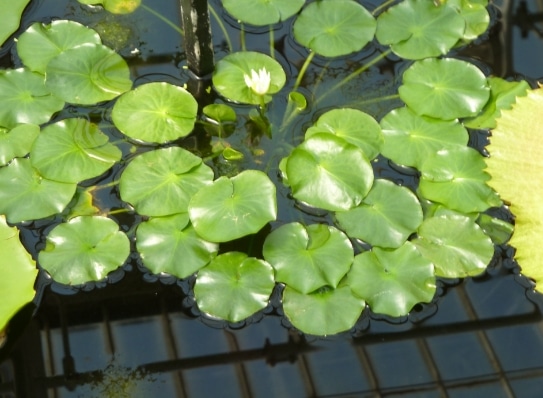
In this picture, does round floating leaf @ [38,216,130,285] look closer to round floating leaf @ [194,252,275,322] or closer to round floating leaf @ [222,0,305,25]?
round floating leaf @ [194,252,275,322]

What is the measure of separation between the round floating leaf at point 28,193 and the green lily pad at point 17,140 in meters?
0.03

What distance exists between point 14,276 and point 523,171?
1248mm

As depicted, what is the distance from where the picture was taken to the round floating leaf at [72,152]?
1.90 metres

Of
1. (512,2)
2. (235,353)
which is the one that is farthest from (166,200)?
(512,2)

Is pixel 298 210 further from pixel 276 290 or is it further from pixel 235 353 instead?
pixel 235 353

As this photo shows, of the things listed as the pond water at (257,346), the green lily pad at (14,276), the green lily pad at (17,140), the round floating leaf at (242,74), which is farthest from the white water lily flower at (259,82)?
the green lily pad at (14,276)

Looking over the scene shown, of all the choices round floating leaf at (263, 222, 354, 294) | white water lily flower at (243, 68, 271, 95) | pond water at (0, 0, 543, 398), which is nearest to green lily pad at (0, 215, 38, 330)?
pond water at (0, 0, 543, 398)

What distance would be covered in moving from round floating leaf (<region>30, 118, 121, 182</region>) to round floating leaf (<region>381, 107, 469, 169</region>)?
0.69 meters

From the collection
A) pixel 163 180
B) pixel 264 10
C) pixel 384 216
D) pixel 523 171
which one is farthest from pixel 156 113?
pixel 523 171

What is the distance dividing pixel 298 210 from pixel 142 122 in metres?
0.46

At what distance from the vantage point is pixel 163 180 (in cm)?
187

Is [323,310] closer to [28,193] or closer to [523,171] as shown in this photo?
[523,171]

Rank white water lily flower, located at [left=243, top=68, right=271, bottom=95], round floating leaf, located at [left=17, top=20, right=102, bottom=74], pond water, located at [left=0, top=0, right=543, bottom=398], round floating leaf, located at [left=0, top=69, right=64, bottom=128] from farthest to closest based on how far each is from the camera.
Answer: round floating leaf, located at [left=17, top=20, right=102, bottom=74], round floating leaf, located at [left=0, top=69, right=64, bottom=128], white water lily flower, located at [left=243, top=68, right=271, bottom=95], pond water, located at [left=0, top=0, right=543, bottom=398]

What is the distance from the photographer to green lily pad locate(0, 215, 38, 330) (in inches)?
69.0
